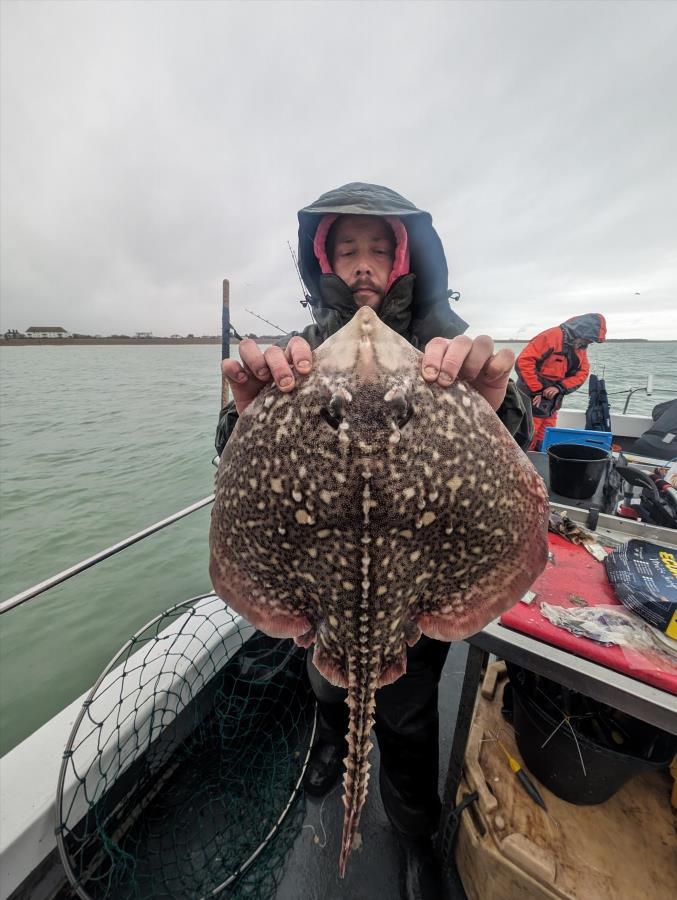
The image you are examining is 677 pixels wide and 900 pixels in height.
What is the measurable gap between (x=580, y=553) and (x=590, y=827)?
1491 mm

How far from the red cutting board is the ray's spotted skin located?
516 millimetres

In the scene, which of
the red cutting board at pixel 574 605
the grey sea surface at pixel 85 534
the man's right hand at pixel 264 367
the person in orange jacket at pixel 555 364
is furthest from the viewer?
the person in orange jacket at pixel 555 364

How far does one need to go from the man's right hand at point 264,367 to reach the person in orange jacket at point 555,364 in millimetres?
8391

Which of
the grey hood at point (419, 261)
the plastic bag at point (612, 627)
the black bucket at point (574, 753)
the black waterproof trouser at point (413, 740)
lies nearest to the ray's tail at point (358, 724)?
the black waterproof trouser at point (413, 740)

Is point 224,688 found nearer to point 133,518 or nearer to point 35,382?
point 133,518

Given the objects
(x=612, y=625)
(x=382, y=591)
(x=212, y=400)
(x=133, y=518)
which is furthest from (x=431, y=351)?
(x=212, y=400)

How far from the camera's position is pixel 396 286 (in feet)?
8.52

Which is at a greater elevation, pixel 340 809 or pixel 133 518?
pixel 340 809

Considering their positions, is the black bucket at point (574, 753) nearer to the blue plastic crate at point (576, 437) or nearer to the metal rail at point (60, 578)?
the metal rail at point (60, 578)

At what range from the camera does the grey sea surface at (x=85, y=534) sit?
6.20m

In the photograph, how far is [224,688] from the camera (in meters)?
3.41

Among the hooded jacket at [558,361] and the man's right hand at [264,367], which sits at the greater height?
the hooded jacket at [558,361]

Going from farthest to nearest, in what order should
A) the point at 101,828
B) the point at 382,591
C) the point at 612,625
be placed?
the point at 101,828
the point at 612,625
the point at 382,591

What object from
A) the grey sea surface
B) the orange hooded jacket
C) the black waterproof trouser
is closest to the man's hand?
the black waterproof trouser
